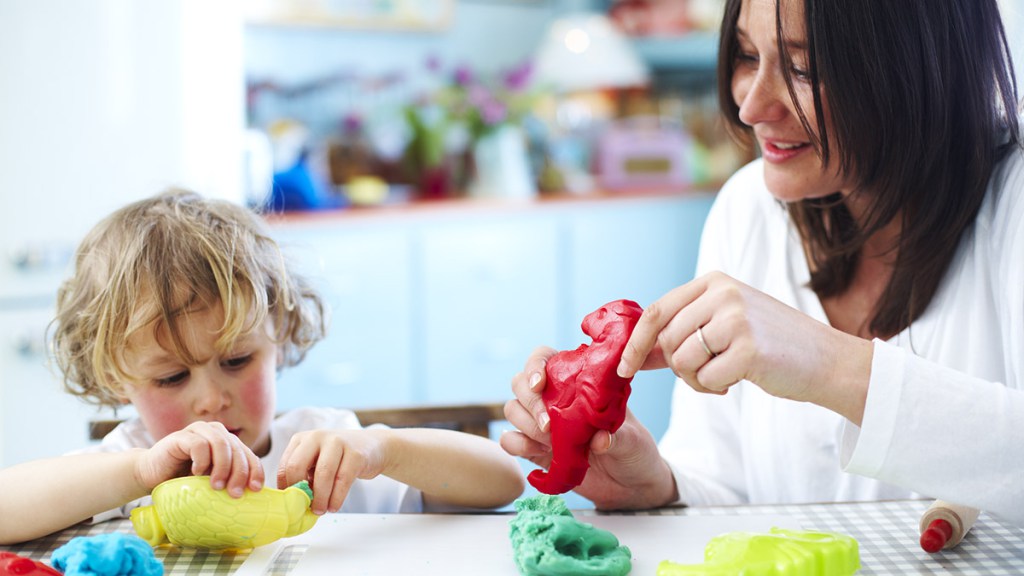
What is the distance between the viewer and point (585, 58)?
3398 mm

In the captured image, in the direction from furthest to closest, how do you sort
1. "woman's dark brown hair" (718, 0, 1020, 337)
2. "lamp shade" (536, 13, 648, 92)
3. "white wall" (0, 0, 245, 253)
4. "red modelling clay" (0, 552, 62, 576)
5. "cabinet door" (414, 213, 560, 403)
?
1. "lamp shade" (536, 13, 648, 92)
2. "cabinet door" (414, 213, 560, 403)
3. "white wall" (0, 0, 245, 253)
4. "woman's dark brown hair" (718, 0, 1020, 337)
5. "red modelling clay" (0, 552, 62, 576)

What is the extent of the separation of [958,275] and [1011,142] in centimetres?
16

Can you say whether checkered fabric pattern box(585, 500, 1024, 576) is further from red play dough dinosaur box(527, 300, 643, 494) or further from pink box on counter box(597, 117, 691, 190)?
pink box on counter box(597, 117, 691, 190)

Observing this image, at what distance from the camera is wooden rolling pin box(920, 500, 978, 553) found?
0.94 meters

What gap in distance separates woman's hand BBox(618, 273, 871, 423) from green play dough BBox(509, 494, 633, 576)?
0.15 m

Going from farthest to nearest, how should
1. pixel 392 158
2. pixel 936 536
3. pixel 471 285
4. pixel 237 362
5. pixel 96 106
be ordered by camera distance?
pixel 392 158 < pixel 471 285 < pixel 96 106 < pixel 237 362 < pixel 936 536

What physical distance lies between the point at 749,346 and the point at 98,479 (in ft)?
2.12

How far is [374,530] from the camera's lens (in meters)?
1.01

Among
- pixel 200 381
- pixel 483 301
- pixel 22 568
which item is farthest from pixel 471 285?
pixel 22 568

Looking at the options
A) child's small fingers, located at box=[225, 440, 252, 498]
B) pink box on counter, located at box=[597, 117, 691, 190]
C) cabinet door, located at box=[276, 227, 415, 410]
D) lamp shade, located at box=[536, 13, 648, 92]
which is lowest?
cabinet door, located at box=[276, 227, 415, 410]

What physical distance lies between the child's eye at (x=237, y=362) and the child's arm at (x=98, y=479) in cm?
17

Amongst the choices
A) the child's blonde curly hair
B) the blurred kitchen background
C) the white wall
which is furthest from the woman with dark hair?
the white wall

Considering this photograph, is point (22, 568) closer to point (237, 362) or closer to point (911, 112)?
point (237, 362)

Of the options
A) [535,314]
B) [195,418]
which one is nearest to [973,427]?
[195,418]
